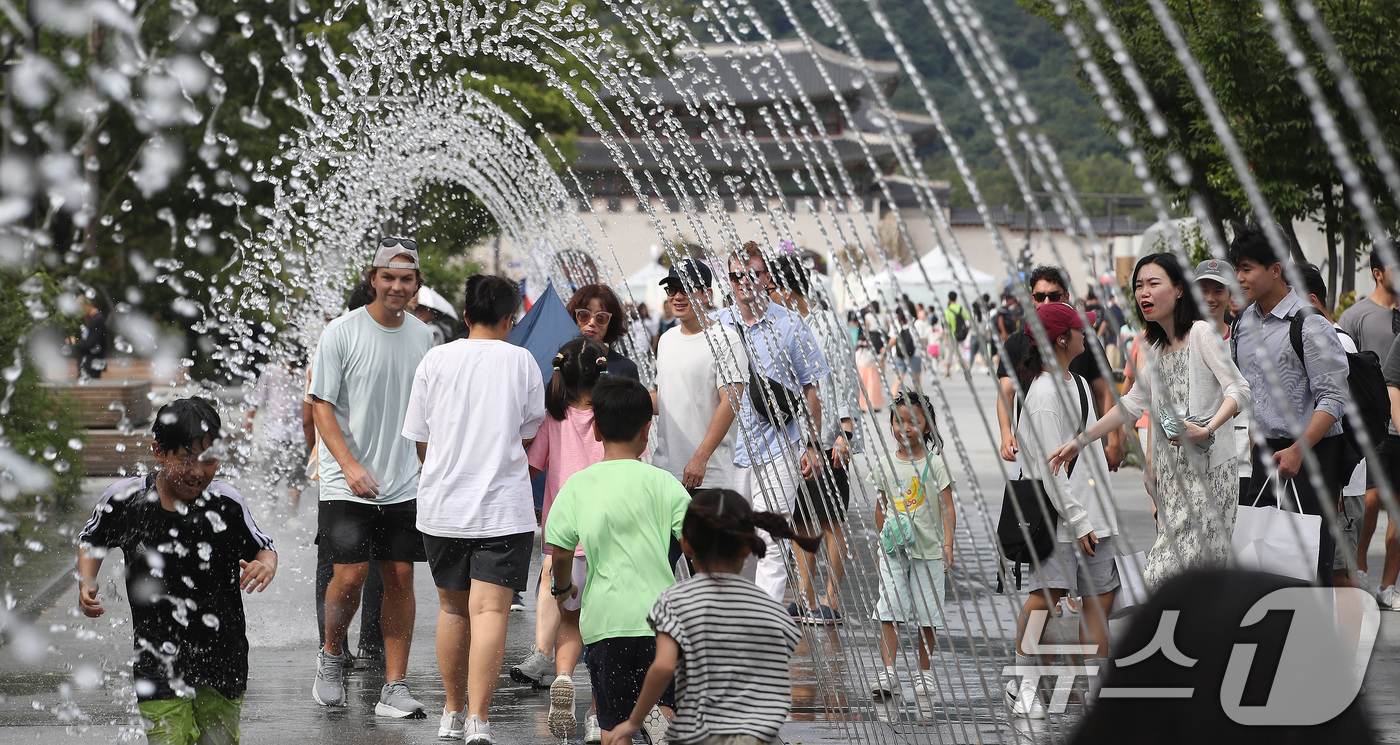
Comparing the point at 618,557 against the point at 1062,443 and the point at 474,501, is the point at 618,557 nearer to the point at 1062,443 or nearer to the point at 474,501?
the point at 474,501

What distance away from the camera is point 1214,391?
484 centimetres

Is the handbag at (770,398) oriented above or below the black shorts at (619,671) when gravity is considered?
above

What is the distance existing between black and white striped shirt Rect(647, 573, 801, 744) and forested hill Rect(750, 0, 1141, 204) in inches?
2727

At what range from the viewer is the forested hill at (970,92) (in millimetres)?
76188

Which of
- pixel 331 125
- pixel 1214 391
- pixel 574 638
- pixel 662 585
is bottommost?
pixel 574 638

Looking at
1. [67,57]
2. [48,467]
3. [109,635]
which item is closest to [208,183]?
[67,57]

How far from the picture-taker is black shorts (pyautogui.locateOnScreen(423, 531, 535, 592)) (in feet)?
16.0

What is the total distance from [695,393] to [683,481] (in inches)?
15.1

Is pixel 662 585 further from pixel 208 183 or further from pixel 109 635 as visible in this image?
pixel 208 183

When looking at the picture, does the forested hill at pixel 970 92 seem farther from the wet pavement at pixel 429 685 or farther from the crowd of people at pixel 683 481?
the crowd of people at pixel 683 481

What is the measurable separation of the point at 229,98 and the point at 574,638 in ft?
75.6

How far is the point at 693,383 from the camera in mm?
5984

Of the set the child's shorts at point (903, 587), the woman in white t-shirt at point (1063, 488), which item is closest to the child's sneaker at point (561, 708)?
the child's shorts at point (903, 587)

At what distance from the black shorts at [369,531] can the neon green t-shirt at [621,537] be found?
132 centimetres
